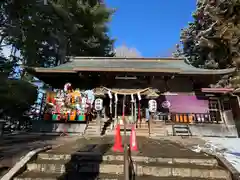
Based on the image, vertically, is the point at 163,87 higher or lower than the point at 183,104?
higher

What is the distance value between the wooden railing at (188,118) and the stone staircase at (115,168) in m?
7.09

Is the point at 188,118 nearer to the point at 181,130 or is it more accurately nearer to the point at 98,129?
the point at 181,130

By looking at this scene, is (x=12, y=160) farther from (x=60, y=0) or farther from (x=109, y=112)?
(x=60, y=0)

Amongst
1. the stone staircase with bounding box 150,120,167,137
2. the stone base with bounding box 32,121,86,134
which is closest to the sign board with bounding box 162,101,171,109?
the stone staircase with bounding box 150,120,167,137

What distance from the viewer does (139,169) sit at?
4.41 metres

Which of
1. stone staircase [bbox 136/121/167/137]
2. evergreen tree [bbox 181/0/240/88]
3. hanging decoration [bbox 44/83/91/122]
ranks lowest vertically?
stone staircase [bbox 136/121/167/137]

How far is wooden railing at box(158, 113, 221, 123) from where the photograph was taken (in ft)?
38.6

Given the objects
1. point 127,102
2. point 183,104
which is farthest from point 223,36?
point 127,102

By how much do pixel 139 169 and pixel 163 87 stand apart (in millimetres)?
9295

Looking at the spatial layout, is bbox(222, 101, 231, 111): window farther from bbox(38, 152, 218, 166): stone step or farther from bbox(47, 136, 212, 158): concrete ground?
bbox(38, 152, 218, 166): stone step

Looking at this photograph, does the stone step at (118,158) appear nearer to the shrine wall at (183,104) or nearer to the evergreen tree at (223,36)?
the shrine wall at (183,104)

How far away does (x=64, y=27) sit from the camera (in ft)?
64.3

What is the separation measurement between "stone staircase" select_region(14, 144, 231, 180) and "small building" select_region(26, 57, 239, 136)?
6.89 metres

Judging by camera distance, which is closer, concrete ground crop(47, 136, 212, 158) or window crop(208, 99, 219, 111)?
concrete ground crop(47, 136, 212, 158)
